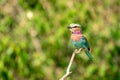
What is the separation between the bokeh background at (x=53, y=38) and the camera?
15.7 ft

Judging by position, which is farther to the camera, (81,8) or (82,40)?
(81,8)

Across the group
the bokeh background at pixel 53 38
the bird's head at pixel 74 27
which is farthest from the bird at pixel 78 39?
the bokeh background at pixel 53 38

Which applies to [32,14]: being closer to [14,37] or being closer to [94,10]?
[14,37]

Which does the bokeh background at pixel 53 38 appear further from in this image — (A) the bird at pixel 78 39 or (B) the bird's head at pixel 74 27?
(B) the bird's head at pixel 74 27

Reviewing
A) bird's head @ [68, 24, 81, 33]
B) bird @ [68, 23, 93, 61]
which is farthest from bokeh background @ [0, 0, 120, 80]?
bird's head @ [68, 24, 81, 33]

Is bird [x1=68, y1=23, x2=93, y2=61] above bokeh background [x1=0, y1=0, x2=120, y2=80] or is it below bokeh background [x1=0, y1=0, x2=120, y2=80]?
above

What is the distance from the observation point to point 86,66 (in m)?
5.11

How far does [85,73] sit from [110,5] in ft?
2.20

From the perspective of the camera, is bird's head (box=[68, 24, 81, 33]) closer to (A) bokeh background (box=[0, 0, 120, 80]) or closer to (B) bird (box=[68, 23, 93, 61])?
(B) bird (box=[68, 23, 93, 61])

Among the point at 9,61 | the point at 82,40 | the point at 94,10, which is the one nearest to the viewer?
the point at 82,40

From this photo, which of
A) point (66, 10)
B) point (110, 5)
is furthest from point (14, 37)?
point (110, 5)

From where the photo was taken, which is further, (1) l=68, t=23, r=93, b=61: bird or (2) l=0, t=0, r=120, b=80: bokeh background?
(2) l=0, t=0, r=120, b=80: bokeh background

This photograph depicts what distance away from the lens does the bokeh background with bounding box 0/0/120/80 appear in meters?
4.78

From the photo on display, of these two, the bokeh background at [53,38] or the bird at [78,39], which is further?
the bokeh background at [53,38]
